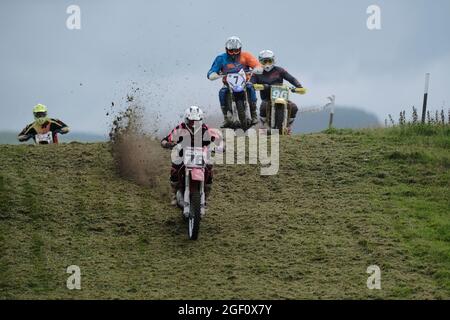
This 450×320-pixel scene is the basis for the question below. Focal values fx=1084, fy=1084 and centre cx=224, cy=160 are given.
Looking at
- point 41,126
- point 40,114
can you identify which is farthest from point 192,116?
point 40,114

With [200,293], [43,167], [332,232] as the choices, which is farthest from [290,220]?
[43,167]

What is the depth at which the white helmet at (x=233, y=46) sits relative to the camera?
2217 cm

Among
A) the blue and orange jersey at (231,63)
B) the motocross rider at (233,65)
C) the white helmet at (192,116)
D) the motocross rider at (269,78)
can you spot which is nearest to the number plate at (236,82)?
the motocross rider at (233,65)

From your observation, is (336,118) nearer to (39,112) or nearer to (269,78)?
(269,78)

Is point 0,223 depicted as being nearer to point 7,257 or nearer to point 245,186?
point 7,257

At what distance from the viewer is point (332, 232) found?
53.5 ft

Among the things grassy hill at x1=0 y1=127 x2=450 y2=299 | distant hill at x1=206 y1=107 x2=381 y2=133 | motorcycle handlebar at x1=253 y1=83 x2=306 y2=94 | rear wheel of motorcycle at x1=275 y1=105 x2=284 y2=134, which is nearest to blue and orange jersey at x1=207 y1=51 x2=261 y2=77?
motorcycle handlebar at x1=253 y1=83 x2=306 y2=94

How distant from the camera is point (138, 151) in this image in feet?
63.8

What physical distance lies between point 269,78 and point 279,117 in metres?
0.96

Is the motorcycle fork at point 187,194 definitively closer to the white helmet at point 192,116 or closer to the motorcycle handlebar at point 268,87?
the white helmet at point 192,116

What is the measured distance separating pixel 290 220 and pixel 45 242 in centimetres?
384

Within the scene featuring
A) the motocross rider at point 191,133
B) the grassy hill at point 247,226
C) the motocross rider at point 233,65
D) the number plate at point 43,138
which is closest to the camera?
the grassy hill at point 247,226

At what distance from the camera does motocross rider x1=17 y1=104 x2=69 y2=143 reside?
22.2 metres

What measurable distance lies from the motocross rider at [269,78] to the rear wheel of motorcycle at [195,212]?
7051mm
